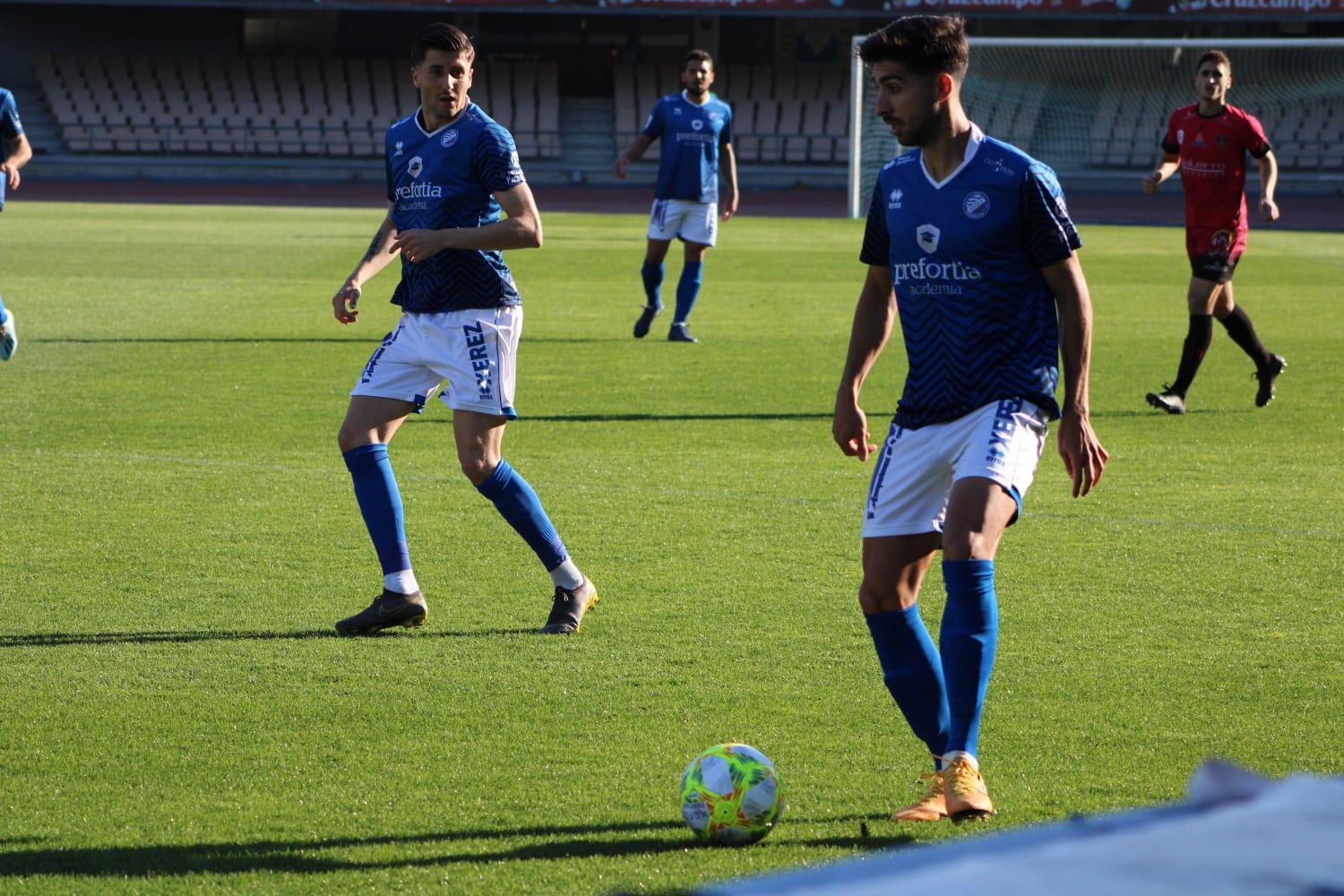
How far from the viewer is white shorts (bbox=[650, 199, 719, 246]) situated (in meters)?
13.6

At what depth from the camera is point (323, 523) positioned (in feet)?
23.4

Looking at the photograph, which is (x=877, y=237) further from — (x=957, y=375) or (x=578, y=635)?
(x=578, y=635)

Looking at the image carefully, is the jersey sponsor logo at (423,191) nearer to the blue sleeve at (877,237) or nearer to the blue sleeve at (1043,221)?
the blue sleeve at (877,237)

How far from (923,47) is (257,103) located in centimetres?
4388

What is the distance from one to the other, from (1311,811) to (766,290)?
1650cm

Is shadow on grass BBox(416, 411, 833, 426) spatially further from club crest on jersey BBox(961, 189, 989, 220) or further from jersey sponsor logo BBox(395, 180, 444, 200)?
club crest on jersey BBox(961, 189, 989, 220)

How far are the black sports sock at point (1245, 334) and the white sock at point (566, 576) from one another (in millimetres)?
6045

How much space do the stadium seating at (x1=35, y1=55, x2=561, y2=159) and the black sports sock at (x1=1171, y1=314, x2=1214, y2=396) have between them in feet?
113

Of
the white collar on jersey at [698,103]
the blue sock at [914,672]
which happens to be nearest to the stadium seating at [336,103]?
the white collar on jersey at [698,103]

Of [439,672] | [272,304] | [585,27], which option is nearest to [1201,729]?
[439,672]

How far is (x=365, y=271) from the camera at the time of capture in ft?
19.1

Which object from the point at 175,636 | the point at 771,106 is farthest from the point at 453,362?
the point at 771,106

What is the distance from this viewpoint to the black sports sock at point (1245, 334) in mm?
10203

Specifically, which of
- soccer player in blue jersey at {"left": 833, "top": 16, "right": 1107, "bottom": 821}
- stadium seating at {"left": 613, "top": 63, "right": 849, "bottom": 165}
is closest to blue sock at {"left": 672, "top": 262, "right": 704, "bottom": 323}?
soccer player in blue jersey at {"left": 833, "top": 16, "right": 1107, "bottom": 821}
